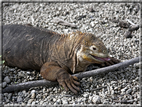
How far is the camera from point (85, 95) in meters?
4.18

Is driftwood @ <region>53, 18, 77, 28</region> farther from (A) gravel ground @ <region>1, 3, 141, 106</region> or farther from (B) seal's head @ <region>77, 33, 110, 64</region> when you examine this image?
(B) seal's head @ <region>77, 33, 110, 64</region>

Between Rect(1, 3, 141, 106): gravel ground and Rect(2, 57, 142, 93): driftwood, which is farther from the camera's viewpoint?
Rect(2, 57, 142, 93): driftwood

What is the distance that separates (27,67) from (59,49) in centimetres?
122

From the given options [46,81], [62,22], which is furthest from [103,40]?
[46,81]

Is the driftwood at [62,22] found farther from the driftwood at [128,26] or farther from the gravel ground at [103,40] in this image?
the driftwood at [128,26]

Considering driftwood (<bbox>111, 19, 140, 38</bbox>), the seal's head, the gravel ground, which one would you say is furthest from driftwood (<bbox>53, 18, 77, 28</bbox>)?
the seal's head

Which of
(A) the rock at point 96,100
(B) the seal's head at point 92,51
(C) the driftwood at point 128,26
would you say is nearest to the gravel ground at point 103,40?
(A) the rock at point 96,100

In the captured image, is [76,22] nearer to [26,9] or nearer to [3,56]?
[26,9]

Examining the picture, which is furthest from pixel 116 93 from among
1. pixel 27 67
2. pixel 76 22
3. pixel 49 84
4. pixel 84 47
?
pixel 76 22

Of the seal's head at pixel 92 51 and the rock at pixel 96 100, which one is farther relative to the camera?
the seal's head at pixel 92 51

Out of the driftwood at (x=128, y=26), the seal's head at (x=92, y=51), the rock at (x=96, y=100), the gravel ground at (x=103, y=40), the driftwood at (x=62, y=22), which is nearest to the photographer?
the rock at (x=96, y=100)

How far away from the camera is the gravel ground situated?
164 inches

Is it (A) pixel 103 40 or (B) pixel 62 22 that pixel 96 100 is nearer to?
(A) pixel 103 40

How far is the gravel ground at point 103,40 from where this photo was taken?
4156mm
